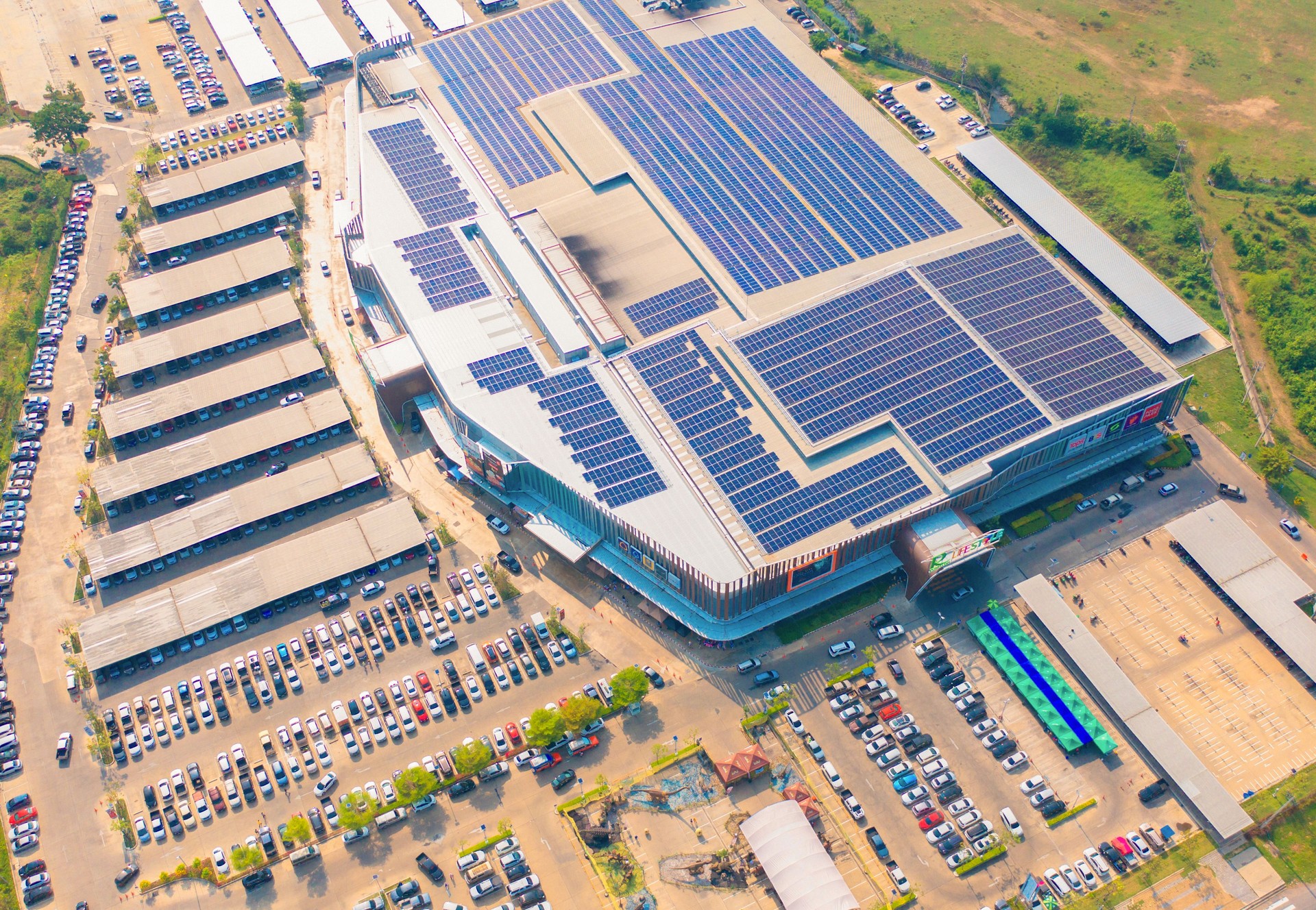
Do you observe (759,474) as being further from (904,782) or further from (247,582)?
(247,582)

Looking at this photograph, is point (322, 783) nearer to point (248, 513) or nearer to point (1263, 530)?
point (248, 513)

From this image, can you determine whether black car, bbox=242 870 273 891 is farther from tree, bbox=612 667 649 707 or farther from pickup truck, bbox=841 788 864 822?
pickup truck, bbox=841 788 864 822

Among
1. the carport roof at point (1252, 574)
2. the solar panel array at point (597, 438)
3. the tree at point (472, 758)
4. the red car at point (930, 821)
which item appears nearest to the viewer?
the red car at point (930, 821)

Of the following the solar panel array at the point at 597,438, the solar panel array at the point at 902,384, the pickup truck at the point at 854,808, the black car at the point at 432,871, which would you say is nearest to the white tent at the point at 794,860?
the pickup truck at the point at 854,808

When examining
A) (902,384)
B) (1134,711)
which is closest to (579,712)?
(902,384)

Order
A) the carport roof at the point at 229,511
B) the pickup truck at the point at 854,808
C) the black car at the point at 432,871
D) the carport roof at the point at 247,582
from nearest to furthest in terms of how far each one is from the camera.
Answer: the black car at the point at 432,871
the pickup truck at the point at 854,808
the carport roof at the point at 247,582
the carport roof at the point at 229,511

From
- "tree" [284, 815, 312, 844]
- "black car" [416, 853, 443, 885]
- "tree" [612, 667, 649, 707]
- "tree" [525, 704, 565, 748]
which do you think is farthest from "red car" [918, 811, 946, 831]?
"tree" [284, 815, 312, 844]

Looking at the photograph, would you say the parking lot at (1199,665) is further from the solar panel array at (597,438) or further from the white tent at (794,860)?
the solar panel array at (597,438)
